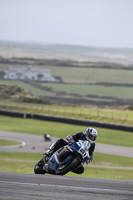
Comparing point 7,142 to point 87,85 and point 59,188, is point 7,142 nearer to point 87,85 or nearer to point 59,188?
point 59,188

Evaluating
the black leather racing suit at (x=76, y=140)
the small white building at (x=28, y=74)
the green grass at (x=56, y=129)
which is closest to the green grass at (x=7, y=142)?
the green grass at (x=56, y=129)

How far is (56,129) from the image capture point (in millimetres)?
52500

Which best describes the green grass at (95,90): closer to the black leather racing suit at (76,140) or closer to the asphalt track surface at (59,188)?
the black leather racing suit at (76,140)

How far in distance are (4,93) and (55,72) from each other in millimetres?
72786

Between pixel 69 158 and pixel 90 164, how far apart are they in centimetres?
1942

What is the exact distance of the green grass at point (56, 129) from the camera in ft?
151

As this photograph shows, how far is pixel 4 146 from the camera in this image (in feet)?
124

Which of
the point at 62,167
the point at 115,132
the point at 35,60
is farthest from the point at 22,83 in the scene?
the point at 62,167

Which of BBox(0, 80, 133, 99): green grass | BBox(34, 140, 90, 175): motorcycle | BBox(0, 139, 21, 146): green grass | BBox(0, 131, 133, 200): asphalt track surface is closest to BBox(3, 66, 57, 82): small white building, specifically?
BBox(0, 80, 133, 99): green grass

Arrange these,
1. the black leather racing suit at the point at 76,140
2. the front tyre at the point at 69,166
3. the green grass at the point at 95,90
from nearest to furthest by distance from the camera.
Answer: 1. the front tyre at the point at 69,166
2. the black leather racing suit at the point at 76,140
3. the green grass at the point at 95,90

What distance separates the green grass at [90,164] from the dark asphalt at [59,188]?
43.9 feet

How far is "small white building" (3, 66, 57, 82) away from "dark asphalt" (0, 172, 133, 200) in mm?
155209

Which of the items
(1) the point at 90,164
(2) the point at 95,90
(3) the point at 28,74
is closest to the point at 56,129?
(1) the point at 90,164

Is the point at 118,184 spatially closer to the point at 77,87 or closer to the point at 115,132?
the point at 115,132
